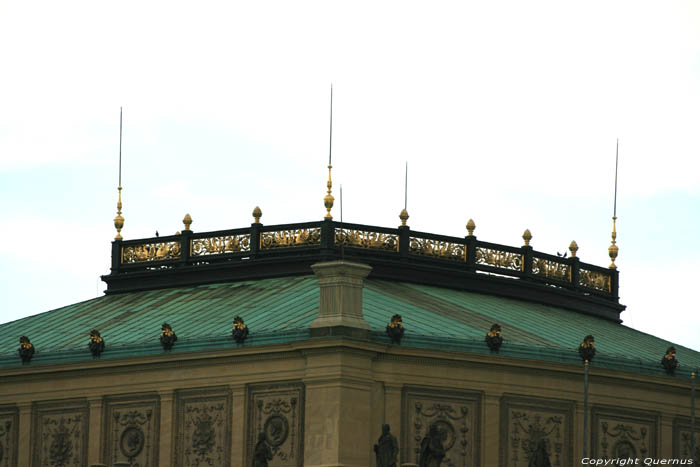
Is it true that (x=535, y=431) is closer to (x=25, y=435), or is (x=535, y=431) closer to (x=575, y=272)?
(x=575, y=272)

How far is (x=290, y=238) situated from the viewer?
95.9 meters

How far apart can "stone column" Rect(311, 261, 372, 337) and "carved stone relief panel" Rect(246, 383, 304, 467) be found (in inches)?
97.7

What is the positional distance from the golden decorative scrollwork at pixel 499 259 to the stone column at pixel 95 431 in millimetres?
17222

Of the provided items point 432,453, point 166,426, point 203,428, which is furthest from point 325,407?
point 166,426

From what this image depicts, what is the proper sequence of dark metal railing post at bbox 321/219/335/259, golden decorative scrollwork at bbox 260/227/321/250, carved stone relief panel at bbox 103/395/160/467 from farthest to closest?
golden decorative scrollwork at bbox 260/227/321/250, dark metal railing post at bbox 321/219/335/259, carved stone relief panel at bbox 103/395/160/467

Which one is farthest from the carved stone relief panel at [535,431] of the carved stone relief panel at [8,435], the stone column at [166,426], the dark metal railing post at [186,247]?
the carved stone relief panel at [8,435]

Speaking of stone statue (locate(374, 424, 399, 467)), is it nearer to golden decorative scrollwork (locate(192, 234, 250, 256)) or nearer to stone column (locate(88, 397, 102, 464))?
stone column (locate(88, 397, 102, 464))

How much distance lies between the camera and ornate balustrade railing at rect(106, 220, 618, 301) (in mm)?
95438

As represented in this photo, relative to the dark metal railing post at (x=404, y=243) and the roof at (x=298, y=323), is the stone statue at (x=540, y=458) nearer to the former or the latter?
the roof at (x=298, y=323)

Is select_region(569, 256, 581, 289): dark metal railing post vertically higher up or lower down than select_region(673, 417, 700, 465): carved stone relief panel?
higher up

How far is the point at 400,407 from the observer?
86.6m

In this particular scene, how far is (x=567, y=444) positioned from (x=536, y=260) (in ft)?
41.3

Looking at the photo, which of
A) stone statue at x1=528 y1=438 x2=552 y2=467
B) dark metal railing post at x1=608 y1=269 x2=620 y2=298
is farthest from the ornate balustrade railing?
stone statue at x1=528 y1=438 x2=552 y2=467

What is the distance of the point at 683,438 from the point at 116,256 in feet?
84.1
